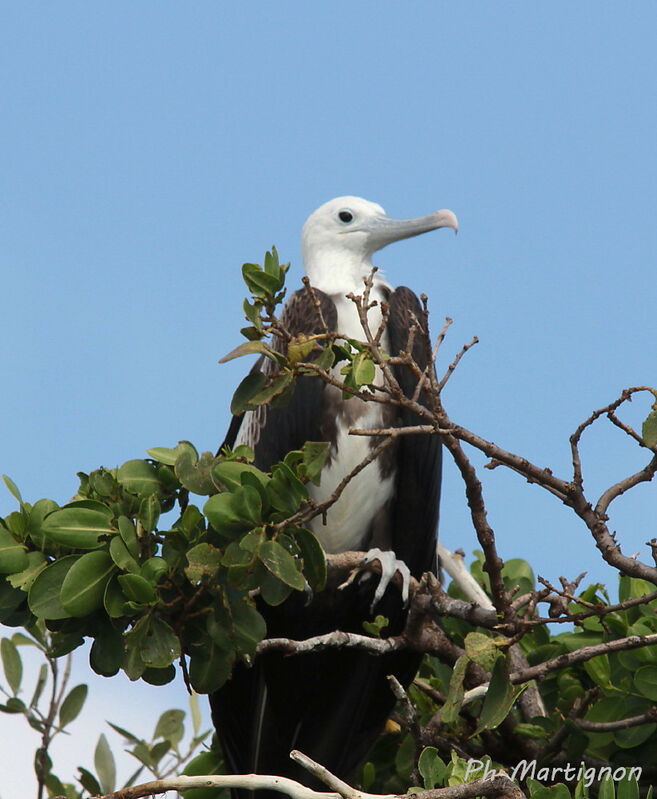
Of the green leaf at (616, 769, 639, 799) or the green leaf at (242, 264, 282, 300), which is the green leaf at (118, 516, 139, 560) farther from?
the green leaf at (616, 769, 639, 799)

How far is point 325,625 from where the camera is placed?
4.02 metres

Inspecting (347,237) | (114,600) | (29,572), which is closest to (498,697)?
(114,600)

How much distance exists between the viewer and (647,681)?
10.6 ft

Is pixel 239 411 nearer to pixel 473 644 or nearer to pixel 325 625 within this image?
pixel 473 644

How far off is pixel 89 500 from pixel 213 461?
283mm

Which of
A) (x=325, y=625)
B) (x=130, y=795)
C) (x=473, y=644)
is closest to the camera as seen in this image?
(x=130, y=795)

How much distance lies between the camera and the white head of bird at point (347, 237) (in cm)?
456

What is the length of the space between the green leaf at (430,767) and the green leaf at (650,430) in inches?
30.5

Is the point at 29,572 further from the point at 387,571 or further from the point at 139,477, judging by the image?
the point at 387,571

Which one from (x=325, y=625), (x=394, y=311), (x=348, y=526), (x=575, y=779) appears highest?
(x=394, y=311)

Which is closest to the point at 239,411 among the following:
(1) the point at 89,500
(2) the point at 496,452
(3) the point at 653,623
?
(1) the point at 89,500

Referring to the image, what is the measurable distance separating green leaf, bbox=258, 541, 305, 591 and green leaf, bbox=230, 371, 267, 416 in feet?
1.08

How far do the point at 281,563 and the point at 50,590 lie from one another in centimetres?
55

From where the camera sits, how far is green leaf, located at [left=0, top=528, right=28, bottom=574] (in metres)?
2.82
